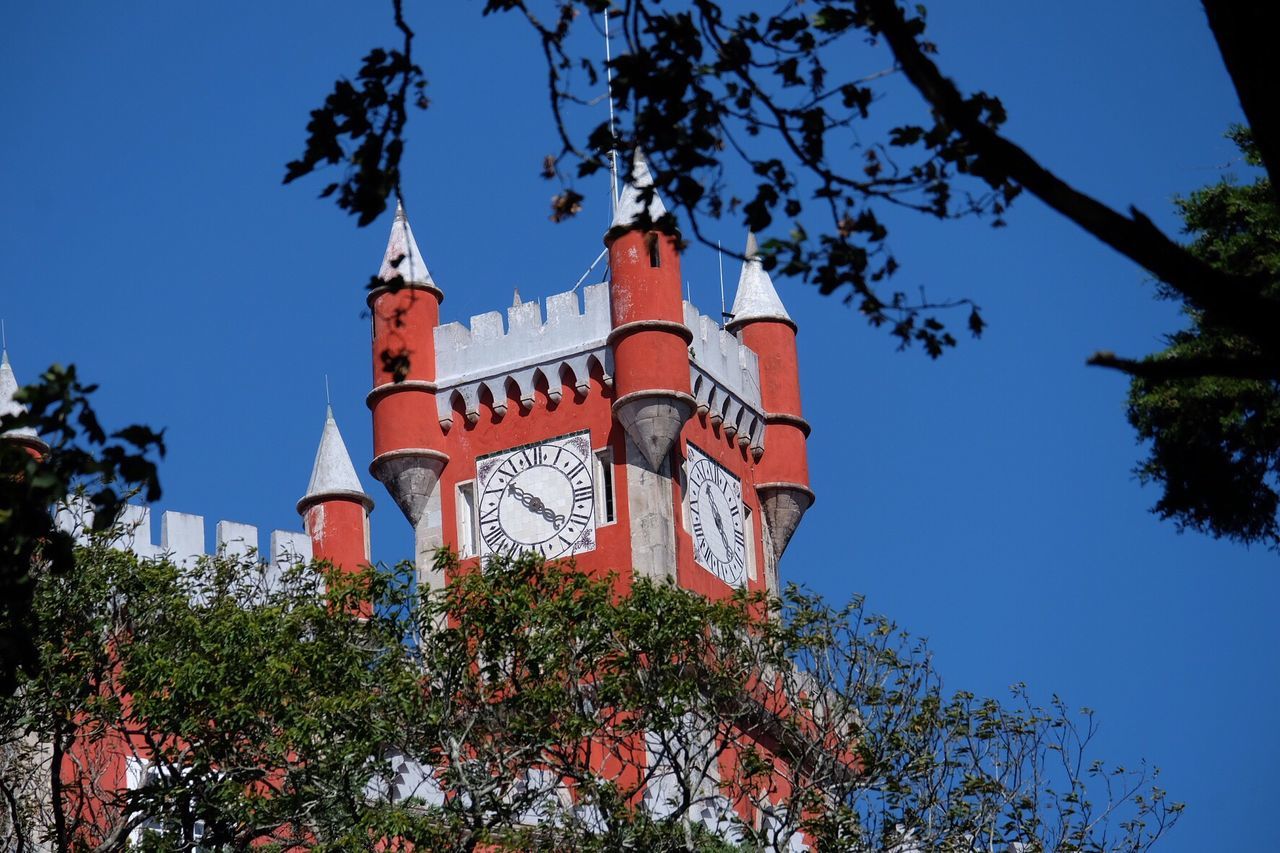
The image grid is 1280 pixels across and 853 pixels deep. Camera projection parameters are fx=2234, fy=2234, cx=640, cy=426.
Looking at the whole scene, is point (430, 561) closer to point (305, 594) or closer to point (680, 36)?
point (305, 594)

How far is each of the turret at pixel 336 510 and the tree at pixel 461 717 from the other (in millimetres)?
11893

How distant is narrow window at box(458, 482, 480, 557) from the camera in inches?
1419

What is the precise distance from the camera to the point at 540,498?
118 ft

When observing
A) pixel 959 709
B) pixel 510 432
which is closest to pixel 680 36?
pixel 959 709

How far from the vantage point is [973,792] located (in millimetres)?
22688

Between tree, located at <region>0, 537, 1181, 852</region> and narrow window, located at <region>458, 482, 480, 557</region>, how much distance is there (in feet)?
39.0

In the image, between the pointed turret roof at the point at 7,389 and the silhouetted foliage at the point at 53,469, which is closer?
the silhouetted foliage at the point at 53,469

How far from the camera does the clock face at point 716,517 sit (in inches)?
1432

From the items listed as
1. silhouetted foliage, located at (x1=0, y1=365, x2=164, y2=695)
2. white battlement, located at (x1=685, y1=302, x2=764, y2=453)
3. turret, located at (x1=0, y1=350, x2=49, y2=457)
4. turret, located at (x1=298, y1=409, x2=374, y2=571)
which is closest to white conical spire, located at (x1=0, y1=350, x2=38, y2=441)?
turret, located at (x1=0, y1=350, x2=49, y2=457)

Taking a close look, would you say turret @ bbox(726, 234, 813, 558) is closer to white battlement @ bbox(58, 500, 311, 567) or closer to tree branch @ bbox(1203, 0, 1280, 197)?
white battlement @ bbox(58, 500, 311, 567)

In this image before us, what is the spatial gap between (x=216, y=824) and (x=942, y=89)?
1676 centimetres

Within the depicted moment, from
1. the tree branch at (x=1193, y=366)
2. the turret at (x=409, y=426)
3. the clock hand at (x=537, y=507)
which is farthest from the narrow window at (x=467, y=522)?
the tree branch at (x=1193, y=366)

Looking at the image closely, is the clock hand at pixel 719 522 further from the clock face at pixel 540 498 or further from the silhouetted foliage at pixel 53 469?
the silhouetted foliage at pixel 53 469

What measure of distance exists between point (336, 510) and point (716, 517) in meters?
6.25
